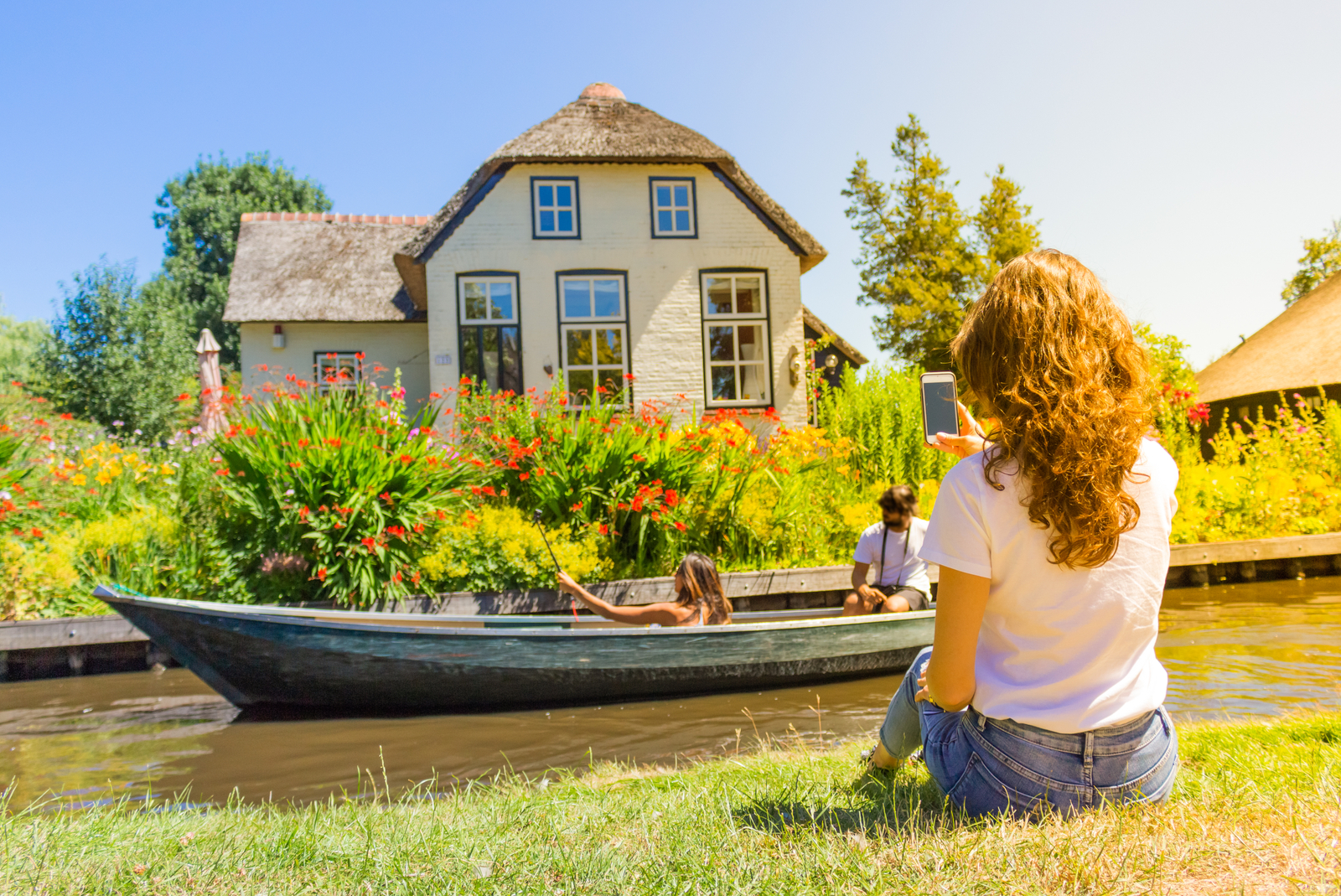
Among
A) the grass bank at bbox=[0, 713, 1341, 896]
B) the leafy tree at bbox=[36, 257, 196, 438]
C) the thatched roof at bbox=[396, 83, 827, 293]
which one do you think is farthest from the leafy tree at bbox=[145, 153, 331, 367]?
the grass bank at bbox=[0, 713, 1341, 896]

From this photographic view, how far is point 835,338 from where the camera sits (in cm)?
2173

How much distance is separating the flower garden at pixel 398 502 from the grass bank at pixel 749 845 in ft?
15.4

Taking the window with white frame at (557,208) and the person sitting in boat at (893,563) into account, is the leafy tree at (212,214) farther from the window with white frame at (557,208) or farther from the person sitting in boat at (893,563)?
the person sitting in boat at (893,563)

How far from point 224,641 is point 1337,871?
6.49 m

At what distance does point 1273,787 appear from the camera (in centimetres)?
273

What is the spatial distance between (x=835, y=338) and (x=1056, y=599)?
2021 centimetres

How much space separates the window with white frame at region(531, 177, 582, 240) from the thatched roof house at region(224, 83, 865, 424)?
3 cm

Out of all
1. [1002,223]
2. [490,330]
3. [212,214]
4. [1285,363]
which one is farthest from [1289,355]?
[212,214]

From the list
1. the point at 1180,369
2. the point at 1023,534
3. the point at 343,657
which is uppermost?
the point at 1180,369

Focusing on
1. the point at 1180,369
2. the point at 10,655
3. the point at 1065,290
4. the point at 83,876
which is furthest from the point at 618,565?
the point at 1180,369

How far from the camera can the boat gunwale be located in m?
6.13

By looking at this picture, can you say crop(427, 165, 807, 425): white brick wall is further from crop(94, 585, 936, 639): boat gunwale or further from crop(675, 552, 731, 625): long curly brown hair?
crop(94, 585, 936, 639): boat gunwale

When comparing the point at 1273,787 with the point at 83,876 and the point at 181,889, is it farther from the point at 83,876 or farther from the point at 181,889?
the point at 83,876

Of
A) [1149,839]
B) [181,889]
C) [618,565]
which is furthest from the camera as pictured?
[618,565]
